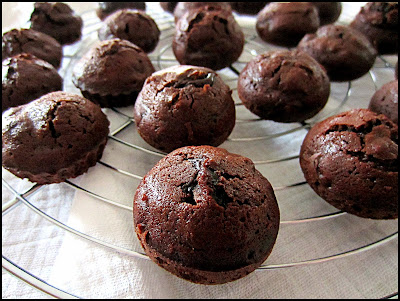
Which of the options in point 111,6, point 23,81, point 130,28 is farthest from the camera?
point 111,6

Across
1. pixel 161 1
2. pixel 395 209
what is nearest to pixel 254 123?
pixel 395 209

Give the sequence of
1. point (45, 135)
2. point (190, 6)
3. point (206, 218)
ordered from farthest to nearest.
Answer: point (190, 6)
point (45, 135)
point (206, 218)

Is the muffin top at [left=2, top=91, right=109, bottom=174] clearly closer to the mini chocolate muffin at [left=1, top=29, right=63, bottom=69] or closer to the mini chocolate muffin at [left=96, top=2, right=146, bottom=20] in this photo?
the mini chocolate muffin at [left=1, top=29, right=63, bottom=69]

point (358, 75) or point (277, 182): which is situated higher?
point (358, 75)

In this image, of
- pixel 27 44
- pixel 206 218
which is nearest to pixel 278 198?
pixel 206 218

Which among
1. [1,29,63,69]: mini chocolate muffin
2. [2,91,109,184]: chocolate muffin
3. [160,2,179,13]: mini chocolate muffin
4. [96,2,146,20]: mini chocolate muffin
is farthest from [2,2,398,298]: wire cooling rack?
[160,2,179,13]: mini chocolate muffin

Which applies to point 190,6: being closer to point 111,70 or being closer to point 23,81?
point 111,70

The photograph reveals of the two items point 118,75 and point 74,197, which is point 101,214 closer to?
point 74,197
